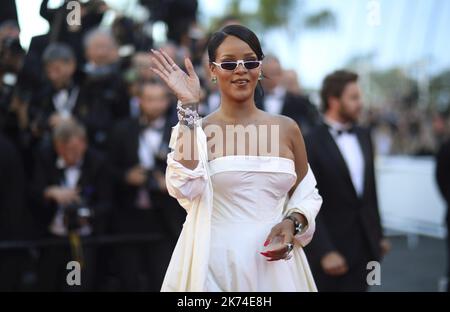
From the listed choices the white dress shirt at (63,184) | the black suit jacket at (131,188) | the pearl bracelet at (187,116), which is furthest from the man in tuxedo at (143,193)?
the pearl bracelet at (187,116)

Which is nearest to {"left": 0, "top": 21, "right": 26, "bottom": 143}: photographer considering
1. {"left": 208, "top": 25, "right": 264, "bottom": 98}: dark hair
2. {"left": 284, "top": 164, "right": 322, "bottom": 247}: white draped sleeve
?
{"left": 208, "top": 25, "right": 264, "bottom": 98}: dark hair

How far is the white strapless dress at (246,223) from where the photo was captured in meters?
3.55

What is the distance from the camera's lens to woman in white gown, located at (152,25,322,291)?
3441mm

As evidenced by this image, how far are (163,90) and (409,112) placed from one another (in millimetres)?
14320

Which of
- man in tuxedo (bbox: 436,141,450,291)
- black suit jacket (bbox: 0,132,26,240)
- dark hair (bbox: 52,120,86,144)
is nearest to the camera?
black suit jacket (bbox: 0,132,26,240)

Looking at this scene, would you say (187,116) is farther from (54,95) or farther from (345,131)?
(54,95)

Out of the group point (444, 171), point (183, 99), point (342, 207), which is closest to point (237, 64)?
point (183, 99)

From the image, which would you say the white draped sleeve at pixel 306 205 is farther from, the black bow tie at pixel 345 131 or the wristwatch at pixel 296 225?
the black bow tie at pixel 345 131

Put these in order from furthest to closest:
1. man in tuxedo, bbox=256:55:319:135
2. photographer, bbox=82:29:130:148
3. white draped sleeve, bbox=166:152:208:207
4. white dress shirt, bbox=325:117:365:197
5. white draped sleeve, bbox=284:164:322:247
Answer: man in tuxedo, bbox=256:55:319:135, photographer, bbox=82:29:130:148, white dress shirt, bbox=325:117:365:197, white draped sleeve, bbox=284:164:322:247, white draped sleeve, bbox=166:152:208:207

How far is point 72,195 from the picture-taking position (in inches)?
265

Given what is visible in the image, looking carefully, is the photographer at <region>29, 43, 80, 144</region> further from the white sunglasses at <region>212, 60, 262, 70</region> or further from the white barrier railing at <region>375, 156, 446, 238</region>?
the white barrier railing at <region>375, 156, 446, 238</region>

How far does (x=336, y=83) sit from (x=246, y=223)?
2750 mm
